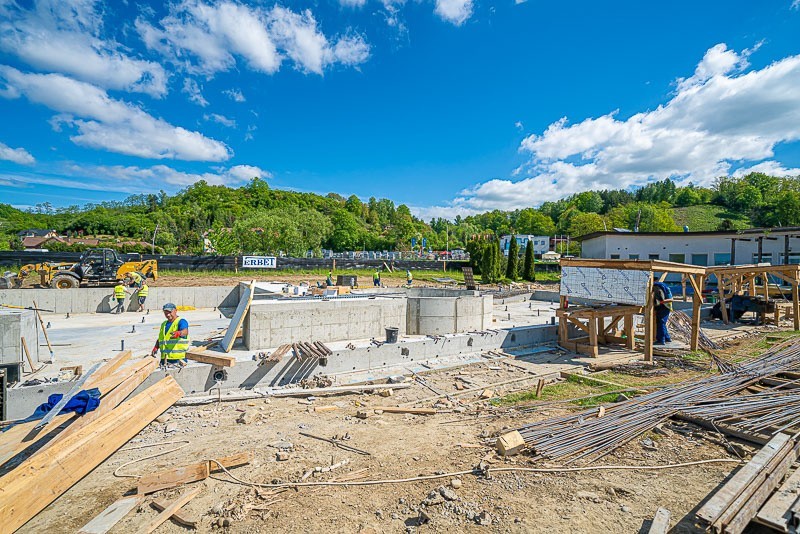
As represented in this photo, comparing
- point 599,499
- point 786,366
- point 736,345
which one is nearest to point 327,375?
point 599,499

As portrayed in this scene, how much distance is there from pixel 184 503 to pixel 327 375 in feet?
17.3

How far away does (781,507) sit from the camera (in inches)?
152

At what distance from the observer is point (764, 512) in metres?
3.78

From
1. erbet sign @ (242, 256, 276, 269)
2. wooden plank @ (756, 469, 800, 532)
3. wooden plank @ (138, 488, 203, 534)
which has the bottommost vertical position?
wooden plank @ (138, 488, 203, 534)

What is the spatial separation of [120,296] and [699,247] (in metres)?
41.1

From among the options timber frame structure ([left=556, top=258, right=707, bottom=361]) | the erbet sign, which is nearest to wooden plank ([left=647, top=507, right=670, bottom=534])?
timber frame structure ([left=556, top=258, right=707, bottom=361])

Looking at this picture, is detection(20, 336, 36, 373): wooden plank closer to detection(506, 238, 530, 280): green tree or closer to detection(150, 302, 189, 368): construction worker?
detection(150, 302, 189, 368): construction worker

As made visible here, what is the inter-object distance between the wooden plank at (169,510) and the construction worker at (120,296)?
15.2 m

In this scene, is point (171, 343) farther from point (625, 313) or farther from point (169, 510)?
point (625, 313)

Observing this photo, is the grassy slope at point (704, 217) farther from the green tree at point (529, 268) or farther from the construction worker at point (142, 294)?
the construction worker at point (142, 294)

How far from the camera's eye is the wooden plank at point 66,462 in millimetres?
3904

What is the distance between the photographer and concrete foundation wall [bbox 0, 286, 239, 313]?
54.3 ft

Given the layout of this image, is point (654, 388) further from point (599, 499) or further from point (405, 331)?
point (405, 331)

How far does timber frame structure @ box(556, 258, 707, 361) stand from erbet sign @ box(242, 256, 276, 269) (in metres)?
26.0
